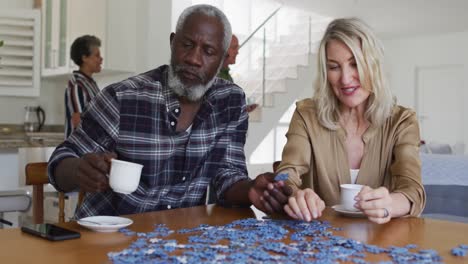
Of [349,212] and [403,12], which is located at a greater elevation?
[403,12]

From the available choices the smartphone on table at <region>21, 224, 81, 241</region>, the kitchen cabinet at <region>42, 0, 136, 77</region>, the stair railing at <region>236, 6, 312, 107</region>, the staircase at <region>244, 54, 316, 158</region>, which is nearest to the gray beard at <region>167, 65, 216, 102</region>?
the smartphone on table at <region>21, 224, 81, 241</region>

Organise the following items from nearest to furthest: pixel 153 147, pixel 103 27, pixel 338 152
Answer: pixel 153 147, pixel 338 152, pixel 103 27

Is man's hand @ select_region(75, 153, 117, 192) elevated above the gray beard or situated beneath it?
situated beneath

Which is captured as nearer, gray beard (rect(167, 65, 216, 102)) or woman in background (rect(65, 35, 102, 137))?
gray beard (rect(167, 65, 216, 102))

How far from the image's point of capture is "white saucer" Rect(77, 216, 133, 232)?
128 cm

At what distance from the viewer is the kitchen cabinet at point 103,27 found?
5055mm

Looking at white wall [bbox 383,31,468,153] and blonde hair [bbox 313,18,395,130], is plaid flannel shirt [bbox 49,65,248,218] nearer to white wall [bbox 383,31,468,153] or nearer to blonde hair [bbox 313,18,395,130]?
blonde hair [bbox 313,18,395,130]

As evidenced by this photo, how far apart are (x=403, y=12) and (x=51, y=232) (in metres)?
9.26

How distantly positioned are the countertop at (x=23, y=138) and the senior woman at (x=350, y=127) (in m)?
3.49

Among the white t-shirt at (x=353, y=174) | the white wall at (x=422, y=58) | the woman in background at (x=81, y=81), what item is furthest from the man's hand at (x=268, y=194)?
the white wall at (x=422, y=58)

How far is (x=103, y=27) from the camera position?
5.12 metres

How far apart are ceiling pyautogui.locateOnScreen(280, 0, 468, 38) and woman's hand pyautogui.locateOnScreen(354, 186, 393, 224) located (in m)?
7.24

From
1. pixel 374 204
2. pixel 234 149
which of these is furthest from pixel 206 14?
pixel 374 204

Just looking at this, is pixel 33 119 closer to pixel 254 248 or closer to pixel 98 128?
pixel 98 128
